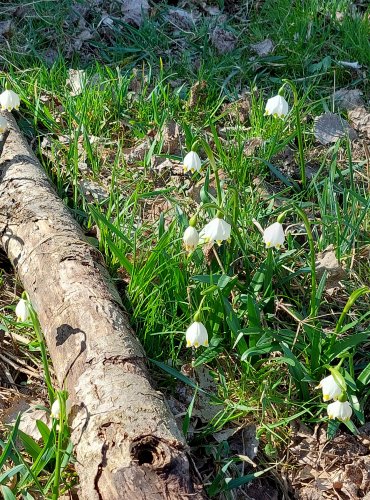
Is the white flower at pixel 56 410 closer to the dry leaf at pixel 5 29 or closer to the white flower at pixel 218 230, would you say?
the white flower at pixel 218 230

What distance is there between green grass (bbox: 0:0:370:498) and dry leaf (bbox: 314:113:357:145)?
0.06 m

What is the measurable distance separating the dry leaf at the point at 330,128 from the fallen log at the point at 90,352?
4.45 feet

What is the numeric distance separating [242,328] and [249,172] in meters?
0.98

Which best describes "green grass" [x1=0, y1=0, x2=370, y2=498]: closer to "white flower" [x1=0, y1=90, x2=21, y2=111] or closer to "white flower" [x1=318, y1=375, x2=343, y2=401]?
"white flower" [x1=318, y1=375, x2=343, y2=401]

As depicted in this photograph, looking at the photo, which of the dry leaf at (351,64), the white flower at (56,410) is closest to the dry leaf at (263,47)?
the dry leaf at (351,64)

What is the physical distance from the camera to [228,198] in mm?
2879

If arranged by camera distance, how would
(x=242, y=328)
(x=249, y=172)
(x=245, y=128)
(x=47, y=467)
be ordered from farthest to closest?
(x=245, y=128) → (x=249, y=172) → (x=242, y=328) → (x=47, y=467)

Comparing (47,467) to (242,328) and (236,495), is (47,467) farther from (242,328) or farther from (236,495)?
(242,328)

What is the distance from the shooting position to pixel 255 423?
2.32m

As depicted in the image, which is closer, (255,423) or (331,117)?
(255,423)

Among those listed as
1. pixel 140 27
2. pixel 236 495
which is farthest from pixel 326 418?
pixel 140 27

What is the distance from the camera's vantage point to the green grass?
7.72ft

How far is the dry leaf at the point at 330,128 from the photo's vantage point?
3496 millimetres

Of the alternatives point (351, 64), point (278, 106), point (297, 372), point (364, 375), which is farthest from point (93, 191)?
point (351, 64)
